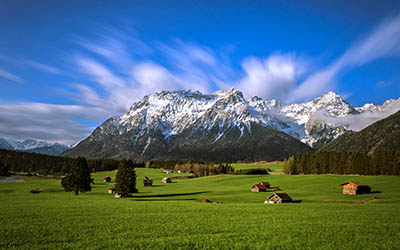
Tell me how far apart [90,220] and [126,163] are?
58949mm

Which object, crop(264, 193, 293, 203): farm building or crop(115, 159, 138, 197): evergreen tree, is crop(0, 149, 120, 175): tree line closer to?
crop(115, 159, 138, 197): evergreen tree

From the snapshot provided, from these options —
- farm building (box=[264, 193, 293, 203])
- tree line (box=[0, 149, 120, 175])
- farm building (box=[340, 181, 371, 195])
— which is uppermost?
tree line (box=[0, 149, 120, 175])

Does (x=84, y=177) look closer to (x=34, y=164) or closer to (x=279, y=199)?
(x=279, y=199)

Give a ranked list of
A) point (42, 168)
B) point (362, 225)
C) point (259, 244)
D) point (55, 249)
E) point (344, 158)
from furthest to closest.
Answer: point (42, 168) → point (344, 158) → point (362, 225) → point (259, 244) → point (55, 249)

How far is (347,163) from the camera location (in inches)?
4985

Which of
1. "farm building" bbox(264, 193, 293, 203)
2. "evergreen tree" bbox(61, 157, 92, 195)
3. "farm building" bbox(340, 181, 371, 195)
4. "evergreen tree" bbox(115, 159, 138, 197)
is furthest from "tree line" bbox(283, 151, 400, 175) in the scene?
"evergreen tree" bbox(61, 157, 92, 195)

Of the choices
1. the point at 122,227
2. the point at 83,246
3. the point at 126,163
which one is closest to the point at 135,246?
the point at 83,246

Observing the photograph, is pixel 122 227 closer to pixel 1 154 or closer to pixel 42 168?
pixel 42 168

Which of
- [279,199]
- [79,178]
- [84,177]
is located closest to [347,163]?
[279,199]

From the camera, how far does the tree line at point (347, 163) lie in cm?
11131

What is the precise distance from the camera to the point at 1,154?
653 feet

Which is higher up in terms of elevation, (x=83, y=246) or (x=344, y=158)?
(x=344, y=158)

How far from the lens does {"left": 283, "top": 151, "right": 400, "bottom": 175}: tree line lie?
11131cm

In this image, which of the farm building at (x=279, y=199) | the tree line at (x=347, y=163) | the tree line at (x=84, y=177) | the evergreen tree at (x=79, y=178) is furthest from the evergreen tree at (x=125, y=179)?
the tree line at (x=347, y=163)
